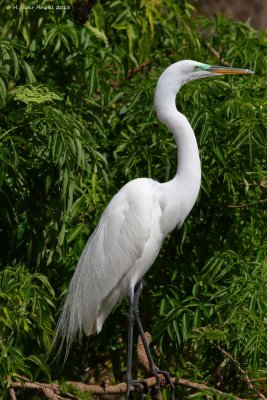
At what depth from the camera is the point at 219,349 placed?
10.3 feet

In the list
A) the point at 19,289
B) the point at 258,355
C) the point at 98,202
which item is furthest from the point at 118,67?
the point at 258,355

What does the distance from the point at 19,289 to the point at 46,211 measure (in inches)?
15.0

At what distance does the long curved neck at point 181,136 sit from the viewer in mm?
3229

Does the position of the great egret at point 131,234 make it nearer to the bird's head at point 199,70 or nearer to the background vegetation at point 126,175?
the bird's head at point 199,70

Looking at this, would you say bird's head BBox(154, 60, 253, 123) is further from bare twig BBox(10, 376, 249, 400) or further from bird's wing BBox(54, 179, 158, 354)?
bare twig BBox(10, 376, 249, 400)

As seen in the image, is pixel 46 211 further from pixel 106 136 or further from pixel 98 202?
pixel 106 136

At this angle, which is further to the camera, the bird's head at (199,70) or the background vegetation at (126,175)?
the bird's head at (199,70)

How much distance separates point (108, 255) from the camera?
342 cm

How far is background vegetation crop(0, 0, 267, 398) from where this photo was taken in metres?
3.14

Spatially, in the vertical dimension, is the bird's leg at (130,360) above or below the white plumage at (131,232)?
below
